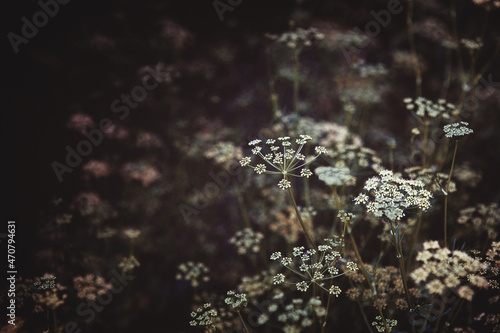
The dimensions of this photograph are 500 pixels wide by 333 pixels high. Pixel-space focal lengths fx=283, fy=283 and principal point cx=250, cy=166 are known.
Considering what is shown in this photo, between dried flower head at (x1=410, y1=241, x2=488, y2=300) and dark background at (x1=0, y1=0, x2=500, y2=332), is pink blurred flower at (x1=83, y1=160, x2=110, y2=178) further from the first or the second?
dried flower head at (x1=410, y1=241, x2=488, y2=300)

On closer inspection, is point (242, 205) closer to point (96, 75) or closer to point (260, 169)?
point (260, 169)

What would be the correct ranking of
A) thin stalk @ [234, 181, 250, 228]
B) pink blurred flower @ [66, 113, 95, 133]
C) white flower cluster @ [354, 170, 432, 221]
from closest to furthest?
white flower cluster @ [354, 170, 432, 221] → pink blurred flower @ [66, 113, 95, 133] → thin stalk @ [234, 181, 250, 228]

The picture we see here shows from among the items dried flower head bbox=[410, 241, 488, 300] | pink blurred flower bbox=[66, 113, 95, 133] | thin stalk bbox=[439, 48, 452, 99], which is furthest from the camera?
thin stalk bbox=[439, 48, 452, 99]

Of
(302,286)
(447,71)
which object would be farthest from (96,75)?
(447,71)

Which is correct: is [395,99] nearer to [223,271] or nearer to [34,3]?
[223,271]

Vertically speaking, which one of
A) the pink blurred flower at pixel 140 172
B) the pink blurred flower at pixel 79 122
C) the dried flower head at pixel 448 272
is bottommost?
the pink blurred flower at pixel 140 172

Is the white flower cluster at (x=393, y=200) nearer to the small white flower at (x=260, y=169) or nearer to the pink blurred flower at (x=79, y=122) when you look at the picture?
the small white flower at (x=260, y=169)

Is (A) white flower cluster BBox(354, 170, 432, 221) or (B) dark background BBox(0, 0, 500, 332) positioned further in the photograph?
(B) dark background BBox(0, 0, 500, 332)

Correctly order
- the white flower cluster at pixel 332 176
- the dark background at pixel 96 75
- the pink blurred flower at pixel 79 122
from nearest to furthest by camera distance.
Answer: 1. the white flower cluster at pixel 332 176
2. the dark background at pixel 96 75
3. the pink blurred flower at pixel 79 122

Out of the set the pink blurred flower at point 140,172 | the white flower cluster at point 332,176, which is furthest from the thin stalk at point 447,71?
the pink blurred flower at point 140,172

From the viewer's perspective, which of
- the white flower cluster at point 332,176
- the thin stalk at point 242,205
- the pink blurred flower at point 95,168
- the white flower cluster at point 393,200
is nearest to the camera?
the white flower cluster at point 332,176

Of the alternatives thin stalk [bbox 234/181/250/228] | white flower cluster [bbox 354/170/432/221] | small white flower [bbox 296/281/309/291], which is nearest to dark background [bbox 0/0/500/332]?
thin stalk [bbox 234/181/250/228]

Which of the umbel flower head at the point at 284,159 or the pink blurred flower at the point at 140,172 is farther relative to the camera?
the pink blurred flower at the point at 140,172
